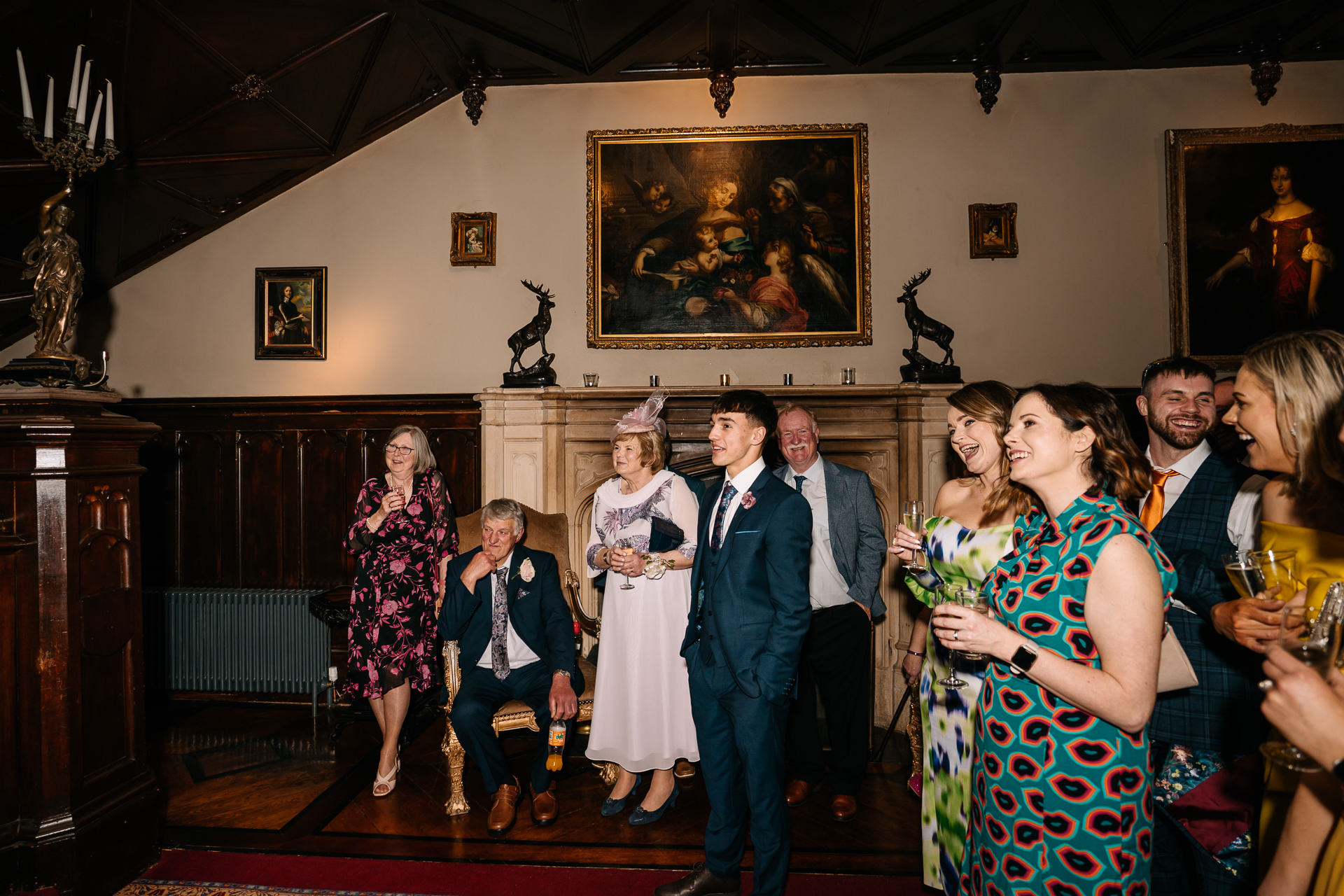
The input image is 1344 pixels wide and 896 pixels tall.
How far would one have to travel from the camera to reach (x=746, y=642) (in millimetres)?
2373

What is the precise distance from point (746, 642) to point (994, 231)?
4.03 m

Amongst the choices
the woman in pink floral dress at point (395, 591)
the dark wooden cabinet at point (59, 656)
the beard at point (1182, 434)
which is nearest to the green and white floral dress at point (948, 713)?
the beard at point (1182, 434)

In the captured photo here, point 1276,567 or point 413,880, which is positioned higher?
point 1276,567

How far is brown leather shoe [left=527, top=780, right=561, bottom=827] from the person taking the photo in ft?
10.5

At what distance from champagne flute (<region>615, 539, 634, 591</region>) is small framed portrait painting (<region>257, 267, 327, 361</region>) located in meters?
3.46

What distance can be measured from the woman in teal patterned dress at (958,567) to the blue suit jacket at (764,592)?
34 cm

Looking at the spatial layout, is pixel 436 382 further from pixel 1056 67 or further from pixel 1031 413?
pixel 1056 67

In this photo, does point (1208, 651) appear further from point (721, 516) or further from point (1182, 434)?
point (721, 516)

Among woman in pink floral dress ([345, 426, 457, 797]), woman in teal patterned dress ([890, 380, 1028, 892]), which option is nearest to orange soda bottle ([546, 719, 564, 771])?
woman in pink floral dress ([345, 426, 457, 797])

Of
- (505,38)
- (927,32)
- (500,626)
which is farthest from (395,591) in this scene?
(927,32)

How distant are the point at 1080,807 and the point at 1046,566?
0.53 m

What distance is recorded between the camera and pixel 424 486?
3678mm

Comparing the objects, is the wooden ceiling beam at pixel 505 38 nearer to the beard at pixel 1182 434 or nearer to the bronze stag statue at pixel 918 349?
the bronze stag statue at pixel 918 349

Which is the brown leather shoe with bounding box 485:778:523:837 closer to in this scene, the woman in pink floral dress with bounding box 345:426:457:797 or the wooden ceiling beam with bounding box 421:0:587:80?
the woman in pink floral dress with bounding box 345:426:457:797
